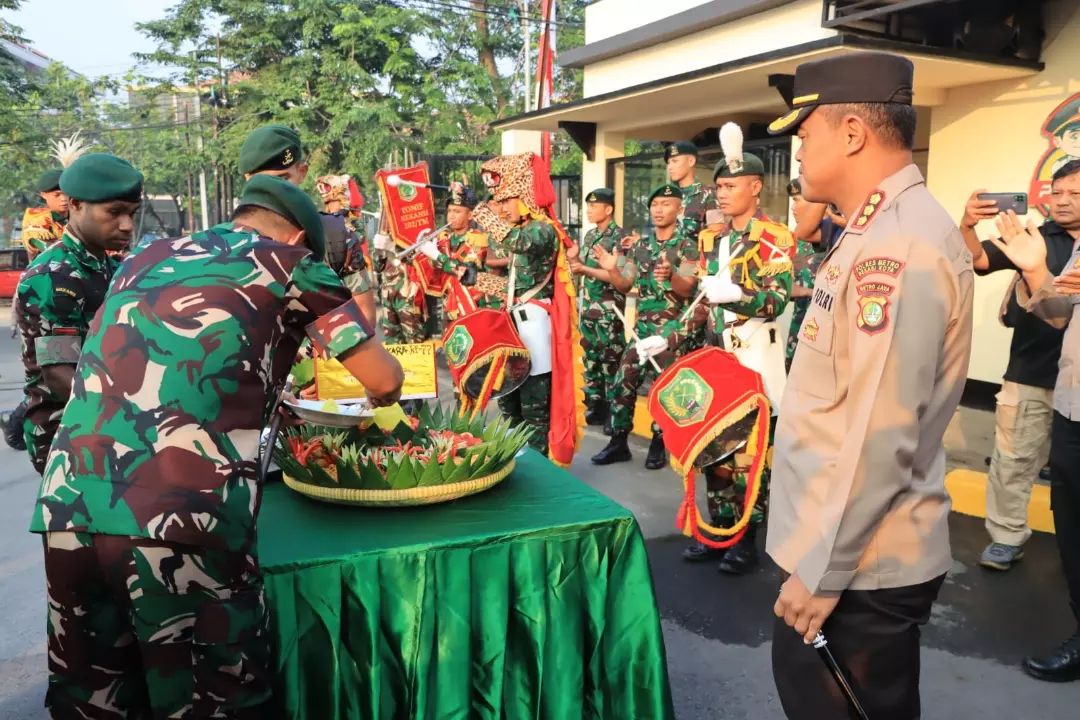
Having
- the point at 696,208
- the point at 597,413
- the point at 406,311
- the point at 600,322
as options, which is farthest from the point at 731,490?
the point at 406,311

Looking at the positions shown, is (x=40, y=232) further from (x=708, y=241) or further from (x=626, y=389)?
(x=708, y=241)

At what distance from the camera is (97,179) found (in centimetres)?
238

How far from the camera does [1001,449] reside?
12.2ft

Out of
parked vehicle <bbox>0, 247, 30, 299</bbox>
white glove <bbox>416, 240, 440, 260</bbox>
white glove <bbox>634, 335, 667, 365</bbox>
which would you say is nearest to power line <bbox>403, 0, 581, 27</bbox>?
parked vehicle <bbox>0, 247, 30, 299</bbox>

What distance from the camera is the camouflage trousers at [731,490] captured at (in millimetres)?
3529

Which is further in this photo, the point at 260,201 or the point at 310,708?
the point at 310,708

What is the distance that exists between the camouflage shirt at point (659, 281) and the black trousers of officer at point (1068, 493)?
2338 millimetres

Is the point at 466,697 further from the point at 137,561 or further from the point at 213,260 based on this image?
the point at 213,260

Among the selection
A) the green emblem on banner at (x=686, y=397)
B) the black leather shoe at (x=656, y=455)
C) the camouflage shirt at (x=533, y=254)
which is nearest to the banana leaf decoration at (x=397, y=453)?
the green emblem on banner at (x=686, y=397)

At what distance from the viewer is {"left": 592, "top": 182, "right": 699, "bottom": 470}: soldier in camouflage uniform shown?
194 inches

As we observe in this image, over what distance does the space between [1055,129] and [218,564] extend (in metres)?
6.50

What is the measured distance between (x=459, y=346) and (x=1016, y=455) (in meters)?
2.69

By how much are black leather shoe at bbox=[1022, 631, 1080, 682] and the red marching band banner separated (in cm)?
552

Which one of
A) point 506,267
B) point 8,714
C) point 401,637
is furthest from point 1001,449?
point 8,714
